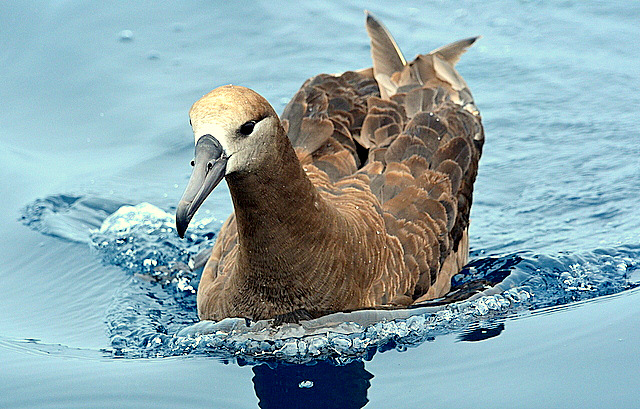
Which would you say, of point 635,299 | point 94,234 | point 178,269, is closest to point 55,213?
point 94,234

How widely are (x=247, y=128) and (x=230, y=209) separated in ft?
11.2

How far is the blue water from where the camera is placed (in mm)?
4945

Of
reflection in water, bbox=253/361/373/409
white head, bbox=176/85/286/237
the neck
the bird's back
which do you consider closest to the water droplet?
reflection in water, bbox=253/361/373/409

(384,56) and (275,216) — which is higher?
(384,56)

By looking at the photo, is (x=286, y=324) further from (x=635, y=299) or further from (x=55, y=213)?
(x=55, y=213)

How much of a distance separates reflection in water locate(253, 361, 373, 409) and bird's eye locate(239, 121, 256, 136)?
1379mm

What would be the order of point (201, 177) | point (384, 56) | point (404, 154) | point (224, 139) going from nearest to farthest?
point (201, 177), point (224, 139), point (404, 154), point (384, 56)

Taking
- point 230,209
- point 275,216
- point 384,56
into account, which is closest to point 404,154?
point 275,216

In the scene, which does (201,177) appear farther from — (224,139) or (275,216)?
(275,216)

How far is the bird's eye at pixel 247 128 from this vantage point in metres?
4.43

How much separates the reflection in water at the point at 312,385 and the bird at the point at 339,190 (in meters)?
0.30

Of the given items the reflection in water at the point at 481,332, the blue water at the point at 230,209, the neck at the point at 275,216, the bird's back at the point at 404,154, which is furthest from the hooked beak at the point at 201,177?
the reflection in water at the point at 481,332

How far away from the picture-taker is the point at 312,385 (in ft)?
16.3

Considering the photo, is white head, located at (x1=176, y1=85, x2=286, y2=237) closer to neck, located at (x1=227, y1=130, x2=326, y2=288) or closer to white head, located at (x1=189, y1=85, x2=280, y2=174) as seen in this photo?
white head, located at (x1=189, y1=85, x2=280, y2=174)
